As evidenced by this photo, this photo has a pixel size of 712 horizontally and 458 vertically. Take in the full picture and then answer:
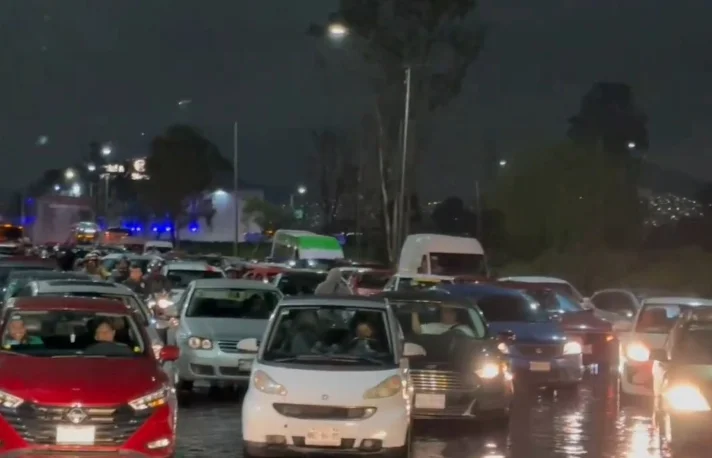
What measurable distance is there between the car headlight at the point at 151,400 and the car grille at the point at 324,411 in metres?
1.34

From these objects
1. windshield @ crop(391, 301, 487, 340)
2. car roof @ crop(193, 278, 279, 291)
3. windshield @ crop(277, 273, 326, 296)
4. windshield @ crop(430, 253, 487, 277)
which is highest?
windshield @ crop(430, 253, 487, 277)

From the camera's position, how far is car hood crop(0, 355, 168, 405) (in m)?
10.7

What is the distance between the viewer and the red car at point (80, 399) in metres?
10.7

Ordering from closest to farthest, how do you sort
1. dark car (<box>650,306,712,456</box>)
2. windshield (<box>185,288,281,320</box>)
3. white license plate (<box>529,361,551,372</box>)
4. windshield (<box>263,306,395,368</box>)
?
dark car (<box>650,306,712,456</box>) < windshield (<box>263,306,395,368</box>) < white license plate (<box>529,361,551,372</box>) < windshield (<box>185,288,281,320</box>)

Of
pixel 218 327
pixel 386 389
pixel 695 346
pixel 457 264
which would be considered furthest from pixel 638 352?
pixel 457 264

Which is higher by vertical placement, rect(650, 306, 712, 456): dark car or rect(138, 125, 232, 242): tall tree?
rect(138, 125, 232, 242): tall tree

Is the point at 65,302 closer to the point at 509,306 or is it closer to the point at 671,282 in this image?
the point at 509,306

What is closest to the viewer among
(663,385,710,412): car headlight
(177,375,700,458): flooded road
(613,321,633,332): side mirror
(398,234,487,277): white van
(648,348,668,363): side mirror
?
(663,385,710,412): car headlight

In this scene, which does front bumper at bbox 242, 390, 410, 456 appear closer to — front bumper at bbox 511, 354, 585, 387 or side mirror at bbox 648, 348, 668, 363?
side mirror at bbox 648, 348, 668, 363

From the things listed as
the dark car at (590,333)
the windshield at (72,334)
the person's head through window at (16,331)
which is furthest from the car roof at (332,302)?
the dark car at (590,333)

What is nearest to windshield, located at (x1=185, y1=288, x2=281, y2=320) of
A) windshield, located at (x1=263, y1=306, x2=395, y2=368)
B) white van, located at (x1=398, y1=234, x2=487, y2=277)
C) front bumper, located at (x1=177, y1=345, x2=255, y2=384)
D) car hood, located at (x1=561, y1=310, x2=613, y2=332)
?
front bumper, located at (x1=177, y1=345, x2=255, y2=384)

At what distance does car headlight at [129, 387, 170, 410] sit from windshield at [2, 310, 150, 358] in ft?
3.27

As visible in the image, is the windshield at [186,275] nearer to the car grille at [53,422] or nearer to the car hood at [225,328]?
the car hood at [225,328]

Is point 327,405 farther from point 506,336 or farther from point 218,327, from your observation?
point 218,327
